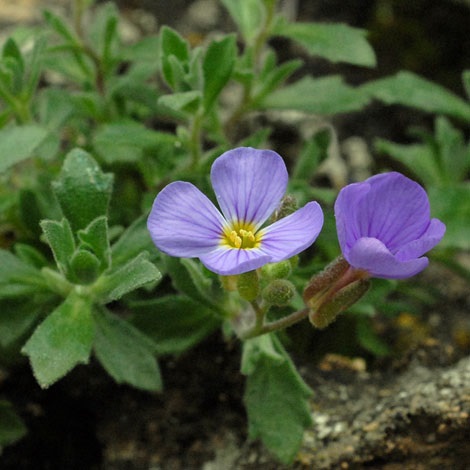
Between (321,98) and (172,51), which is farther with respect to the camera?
(321,98)

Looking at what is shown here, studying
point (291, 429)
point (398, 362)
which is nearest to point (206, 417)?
point (291, 429)

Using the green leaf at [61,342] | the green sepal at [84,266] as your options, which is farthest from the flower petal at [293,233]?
the green leaf at [61,342]

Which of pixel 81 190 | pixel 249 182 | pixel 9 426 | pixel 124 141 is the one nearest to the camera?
pixel 249 182

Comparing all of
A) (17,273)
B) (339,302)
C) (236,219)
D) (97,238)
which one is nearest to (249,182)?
(236,219)

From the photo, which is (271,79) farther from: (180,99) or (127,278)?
(127,278)

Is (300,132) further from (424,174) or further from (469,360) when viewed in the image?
(469,360)
